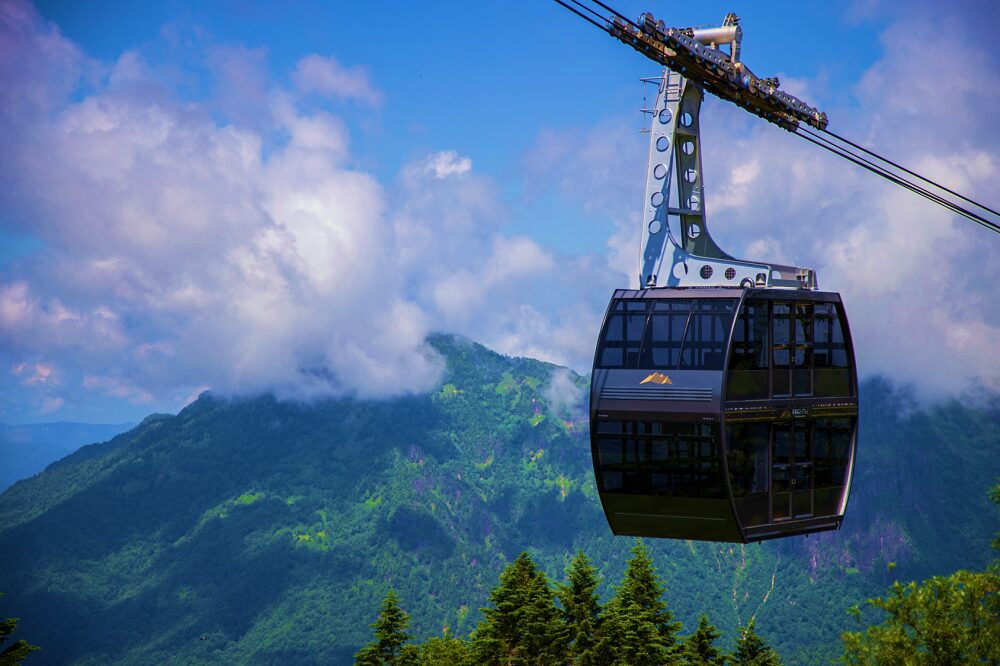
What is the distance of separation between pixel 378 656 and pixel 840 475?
38.1 metres

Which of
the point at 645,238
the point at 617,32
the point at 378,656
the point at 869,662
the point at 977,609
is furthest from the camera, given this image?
the point at 378,656

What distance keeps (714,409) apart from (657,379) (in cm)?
118

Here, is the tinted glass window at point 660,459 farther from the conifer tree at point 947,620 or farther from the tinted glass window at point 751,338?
the conifer tree at point 947,620

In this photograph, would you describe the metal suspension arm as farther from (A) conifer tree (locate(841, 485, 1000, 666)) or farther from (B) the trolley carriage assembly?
(A) conifer tree (locate(841, 485, 1000, 666))

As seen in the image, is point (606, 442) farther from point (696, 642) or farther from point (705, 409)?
point (696, 642)

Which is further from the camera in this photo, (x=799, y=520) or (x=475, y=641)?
(x=475, y=641)

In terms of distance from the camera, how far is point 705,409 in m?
19.9

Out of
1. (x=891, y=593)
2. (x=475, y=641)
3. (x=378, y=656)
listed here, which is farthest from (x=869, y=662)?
(x=378, y=656)

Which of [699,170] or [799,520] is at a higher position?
[699,170]

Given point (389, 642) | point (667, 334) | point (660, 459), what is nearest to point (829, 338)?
point (667, 334)

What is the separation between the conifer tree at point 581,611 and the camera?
183 ft

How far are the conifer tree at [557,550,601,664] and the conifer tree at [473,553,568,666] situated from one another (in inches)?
21.4

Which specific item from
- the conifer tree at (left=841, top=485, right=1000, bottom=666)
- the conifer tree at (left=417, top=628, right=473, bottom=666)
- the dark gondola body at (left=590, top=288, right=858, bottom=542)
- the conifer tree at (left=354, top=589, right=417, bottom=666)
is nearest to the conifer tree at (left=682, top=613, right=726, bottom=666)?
the conifer tree at (left=417, top=628, right=473, bottom=666)

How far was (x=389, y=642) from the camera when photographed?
5659 centimetres
